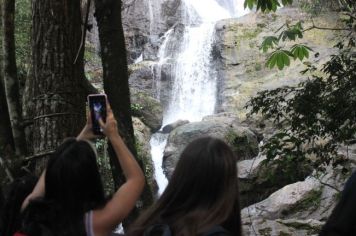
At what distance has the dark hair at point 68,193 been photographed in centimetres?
207

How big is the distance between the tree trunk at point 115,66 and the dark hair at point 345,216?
2757 millimetres

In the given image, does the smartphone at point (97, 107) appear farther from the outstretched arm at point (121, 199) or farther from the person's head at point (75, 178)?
the person's head at point (75, 178)

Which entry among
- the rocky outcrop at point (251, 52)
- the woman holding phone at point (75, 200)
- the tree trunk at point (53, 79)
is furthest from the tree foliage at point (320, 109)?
the rocky outcrop at point (251, 52)

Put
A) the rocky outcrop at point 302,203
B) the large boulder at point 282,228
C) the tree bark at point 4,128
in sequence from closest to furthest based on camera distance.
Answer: the tree bark at point 4,128, the large boulder at point 282,228, the rocky outcrop at point 302,203

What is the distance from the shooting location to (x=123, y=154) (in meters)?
2.21

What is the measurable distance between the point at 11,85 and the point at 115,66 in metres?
0.94

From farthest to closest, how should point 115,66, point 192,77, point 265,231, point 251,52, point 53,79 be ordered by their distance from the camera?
point 192,77
point 251,52
point 265,231
point 115,66
point 53,79

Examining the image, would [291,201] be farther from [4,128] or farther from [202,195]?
[202,195]

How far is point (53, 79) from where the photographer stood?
11.6 ft

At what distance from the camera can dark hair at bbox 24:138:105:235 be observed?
2.07 metres

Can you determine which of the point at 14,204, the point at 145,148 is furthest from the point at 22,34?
the point at 14,204

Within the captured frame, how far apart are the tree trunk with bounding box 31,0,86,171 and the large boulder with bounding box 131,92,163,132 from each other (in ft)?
43.5

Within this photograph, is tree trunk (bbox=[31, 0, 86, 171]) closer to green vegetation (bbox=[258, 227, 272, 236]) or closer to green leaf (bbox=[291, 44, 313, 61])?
green leaf (bbox=[291, 44, 313, 61])

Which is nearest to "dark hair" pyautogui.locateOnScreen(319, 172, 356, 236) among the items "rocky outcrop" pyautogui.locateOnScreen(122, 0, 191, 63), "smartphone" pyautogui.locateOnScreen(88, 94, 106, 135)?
"smartphone" pyautogui.locateOnScreen(88, 94, 106, 135)
